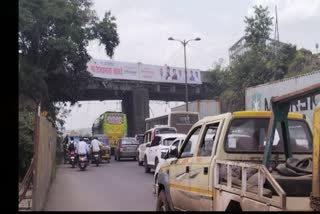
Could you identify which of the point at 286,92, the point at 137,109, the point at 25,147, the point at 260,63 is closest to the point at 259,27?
the point at 260,63

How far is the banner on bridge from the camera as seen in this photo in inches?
2119

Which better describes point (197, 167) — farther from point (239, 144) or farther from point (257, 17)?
point (257, 17)

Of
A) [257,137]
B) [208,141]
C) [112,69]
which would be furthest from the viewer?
[112,69]

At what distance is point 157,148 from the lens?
1983 centimetres

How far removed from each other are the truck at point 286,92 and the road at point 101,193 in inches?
235

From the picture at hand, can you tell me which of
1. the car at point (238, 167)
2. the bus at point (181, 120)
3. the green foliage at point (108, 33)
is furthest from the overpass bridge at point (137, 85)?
the car at point (238, 167)

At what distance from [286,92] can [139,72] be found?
36823mm

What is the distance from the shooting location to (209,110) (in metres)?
38.3

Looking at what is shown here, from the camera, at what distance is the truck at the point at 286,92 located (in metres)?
19.6

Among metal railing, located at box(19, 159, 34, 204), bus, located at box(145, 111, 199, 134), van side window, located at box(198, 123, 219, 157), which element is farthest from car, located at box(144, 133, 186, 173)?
van side window, located at box(198, 123, 219, 157)

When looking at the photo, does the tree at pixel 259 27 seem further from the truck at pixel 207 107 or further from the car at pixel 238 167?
the car at pixel 238 167

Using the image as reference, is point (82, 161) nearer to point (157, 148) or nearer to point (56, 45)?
point (157, 148)
